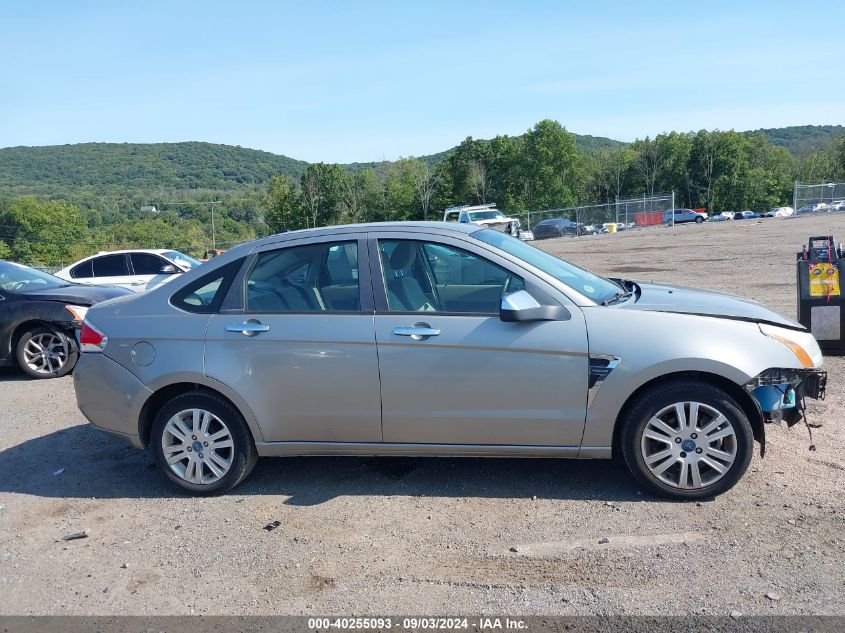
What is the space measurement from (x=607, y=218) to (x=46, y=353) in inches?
1744

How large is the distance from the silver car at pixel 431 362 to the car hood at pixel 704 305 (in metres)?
0.02

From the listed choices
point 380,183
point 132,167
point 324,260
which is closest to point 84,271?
point 324,260

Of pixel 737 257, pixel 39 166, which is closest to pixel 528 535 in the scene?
pixel 737 257

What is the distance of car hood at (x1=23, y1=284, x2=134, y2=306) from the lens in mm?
8758

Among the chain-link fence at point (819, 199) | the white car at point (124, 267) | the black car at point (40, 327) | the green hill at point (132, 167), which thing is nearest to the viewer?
the black car at point (40, 327)

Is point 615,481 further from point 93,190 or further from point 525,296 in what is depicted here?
point 93,190

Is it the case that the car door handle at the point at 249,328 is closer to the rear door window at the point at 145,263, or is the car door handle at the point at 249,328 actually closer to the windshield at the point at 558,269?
the windshield at the point at 558,269

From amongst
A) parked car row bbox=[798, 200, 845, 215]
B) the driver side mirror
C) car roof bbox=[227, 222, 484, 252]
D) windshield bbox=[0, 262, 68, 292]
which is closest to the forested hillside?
parked car row bbox=[798, 200, 845, 215]

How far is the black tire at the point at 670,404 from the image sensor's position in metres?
4.22

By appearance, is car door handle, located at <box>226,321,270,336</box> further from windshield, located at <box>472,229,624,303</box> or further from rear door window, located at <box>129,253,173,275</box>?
rear door window, located at <box>129,253,173,275</box>

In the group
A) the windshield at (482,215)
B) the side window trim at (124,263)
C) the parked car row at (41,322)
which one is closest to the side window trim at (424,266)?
the parked car row at (41,322)

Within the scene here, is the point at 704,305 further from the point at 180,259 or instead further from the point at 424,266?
the point at 180,259

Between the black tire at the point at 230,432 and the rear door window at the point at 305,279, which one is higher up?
the rear door window at the point at 305,279

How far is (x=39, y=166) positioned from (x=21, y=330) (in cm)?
11015
